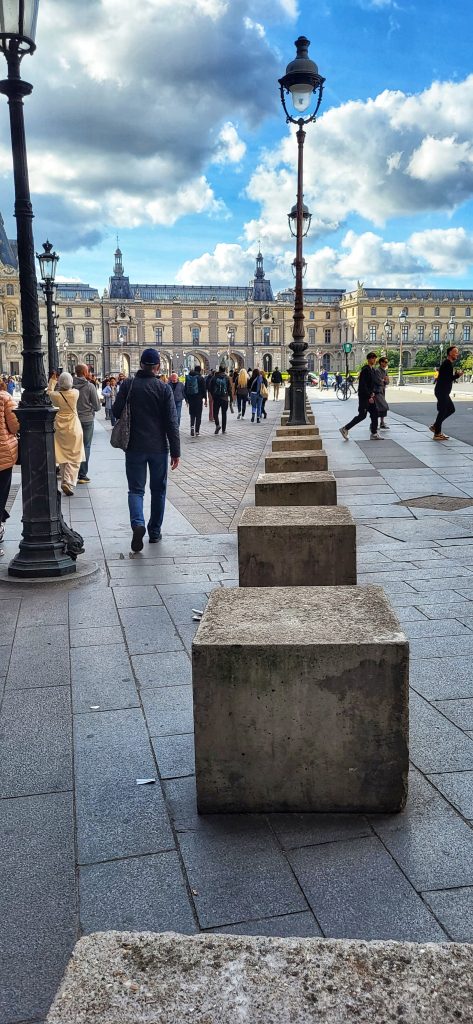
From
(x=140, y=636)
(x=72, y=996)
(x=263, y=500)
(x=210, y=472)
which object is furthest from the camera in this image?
(x=210, y=472)

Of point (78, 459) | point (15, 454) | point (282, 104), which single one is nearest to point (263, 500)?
point (15, 454)

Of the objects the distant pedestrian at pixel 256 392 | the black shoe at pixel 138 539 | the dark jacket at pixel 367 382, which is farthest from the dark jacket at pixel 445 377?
the distant pedestrian at pixel 256 392

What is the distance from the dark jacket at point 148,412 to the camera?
268 inches

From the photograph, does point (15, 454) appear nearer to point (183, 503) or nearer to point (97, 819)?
point (183, 503)

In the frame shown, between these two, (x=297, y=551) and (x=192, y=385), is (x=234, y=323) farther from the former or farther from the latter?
(x=297, y=551)

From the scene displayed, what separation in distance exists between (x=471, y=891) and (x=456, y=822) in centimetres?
34

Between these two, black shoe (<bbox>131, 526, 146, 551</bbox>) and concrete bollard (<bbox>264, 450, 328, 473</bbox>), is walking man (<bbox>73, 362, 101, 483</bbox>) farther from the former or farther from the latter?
concrete bollard (<bbox>264, 450, 328, 473</bbox>)

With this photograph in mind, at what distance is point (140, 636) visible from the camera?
4348 millimetres

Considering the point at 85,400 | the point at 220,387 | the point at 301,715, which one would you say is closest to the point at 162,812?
the point at 301,715

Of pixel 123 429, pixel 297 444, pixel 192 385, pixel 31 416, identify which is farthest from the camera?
pixel 192 385

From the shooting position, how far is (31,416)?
5.85 m

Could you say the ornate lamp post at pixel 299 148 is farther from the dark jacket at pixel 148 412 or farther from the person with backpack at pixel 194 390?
the dark jacket at pixel 148 412

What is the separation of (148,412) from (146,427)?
0.13 m

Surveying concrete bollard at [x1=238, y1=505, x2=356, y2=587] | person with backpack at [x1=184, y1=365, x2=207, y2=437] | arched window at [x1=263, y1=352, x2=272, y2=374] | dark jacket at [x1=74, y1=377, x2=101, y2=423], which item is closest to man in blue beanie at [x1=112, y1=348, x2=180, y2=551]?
concrete bollard at [x1=238, y1=505, x2=356, y2=587]
